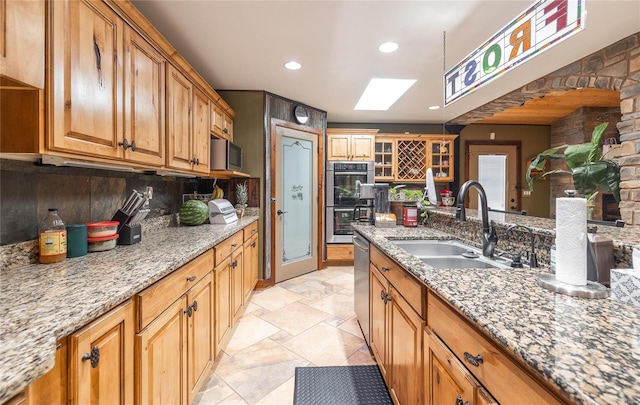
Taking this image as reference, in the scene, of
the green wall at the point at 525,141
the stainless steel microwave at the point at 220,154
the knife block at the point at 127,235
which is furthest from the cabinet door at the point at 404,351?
the green wall at the point at 525,141

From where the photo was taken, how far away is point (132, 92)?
4.97ft

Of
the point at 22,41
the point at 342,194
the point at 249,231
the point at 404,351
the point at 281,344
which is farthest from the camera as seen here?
the point at 342,194

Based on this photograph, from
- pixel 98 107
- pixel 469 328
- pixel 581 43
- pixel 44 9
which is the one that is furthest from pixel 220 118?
pixel 581 43

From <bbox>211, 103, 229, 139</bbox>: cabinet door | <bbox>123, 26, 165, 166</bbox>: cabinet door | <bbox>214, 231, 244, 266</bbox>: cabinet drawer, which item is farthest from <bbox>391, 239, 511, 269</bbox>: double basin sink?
<bbox>211, 103, 229, 139</bbox>: cabinet door

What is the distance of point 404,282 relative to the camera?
132cm

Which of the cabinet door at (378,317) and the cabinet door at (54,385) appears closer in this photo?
the cabinet door at (54,385)

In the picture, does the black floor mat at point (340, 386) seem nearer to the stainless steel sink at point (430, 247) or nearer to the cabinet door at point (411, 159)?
the stainless steel sink at point (430, 247)

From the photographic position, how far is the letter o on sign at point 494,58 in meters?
1.57

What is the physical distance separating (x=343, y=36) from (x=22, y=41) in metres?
1.96

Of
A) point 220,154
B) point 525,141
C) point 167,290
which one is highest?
point 525,141

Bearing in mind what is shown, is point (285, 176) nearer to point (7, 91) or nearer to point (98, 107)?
point (98, 107)

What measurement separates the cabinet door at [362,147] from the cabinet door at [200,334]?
3397mm

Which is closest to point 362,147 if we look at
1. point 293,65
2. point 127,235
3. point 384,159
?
point 384,159

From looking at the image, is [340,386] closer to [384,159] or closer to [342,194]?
[342,194]
